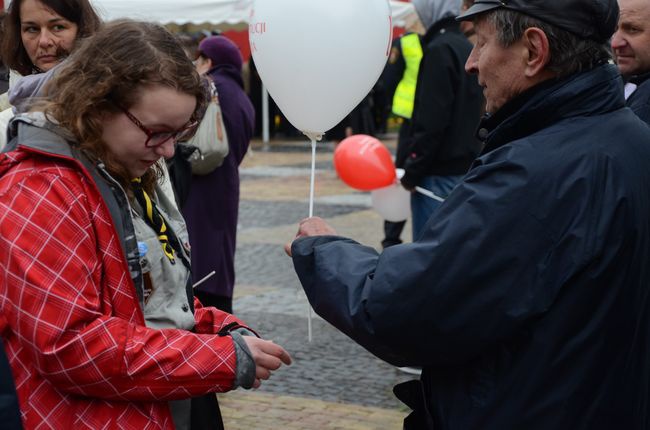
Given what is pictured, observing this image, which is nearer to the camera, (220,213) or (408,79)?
(220,213)

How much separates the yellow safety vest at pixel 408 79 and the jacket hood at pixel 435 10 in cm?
49

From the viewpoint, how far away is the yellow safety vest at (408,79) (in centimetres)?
674

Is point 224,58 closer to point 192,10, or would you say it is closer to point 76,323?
point 76,323

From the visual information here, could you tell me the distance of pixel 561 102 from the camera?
209 cm

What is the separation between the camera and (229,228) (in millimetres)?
5516

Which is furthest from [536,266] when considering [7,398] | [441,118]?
[441,118]

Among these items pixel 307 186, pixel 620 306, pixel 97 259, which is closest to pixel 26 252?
pixel 97 259

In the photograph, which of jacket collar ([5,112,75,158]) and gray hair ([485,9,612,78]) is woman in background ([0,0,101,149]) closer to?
jacket collar ([5,112,75,158])

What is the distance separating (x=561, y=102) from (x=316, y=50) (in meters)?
1.39

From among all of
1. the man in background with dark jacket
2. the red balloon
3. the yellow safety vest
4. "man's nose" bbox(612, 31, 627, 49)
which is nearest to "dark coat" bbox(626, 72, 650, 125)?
"man's nose" bbox(612, 31, 627, 49)

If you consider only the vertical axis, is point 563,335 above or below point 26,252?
below

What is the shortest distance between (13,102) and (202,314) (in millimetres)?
790

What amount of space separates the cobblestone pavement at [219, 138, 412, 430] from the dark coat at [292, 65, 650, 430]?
43.7 inches

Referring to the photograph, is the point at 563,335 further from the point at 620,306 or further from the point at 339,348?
the point at 339,348
